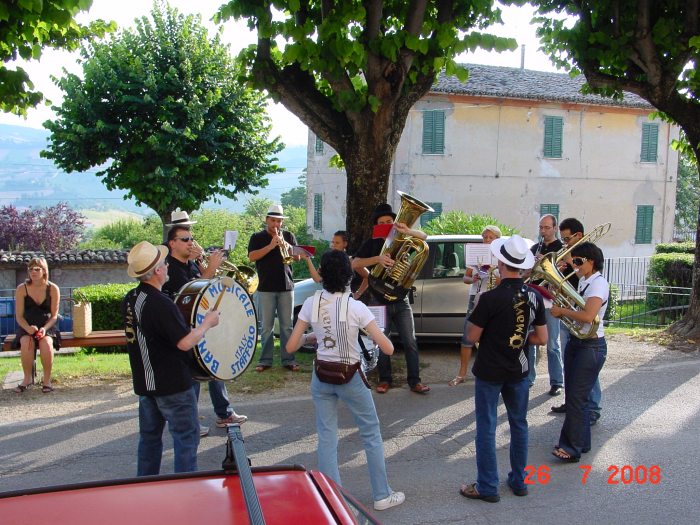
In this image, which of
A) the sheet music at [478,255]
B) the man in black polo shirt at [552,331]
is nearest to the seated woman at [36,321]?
the sheet music at [478,255]

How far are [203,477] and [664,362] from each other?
28.9 feet

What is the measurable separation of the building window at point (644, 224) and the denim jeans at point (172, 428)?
2757 centimetres

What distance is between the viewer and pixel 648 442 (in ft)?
21.7

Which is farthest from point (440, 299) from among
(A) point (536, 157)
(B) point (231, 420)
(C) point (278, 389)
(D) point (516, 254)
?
(A) point (536, 157)

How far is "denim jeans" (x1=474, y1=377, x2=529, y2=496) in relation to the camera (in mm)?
5246

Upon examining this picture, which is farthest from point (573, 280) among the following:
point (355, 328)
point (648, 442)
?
point (355, 328)

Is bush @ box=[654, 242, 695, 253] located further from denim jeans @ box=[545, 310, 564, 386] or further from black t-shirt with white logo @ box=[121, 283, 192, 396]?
black t-shirt with white logo @ box=[121, 283, 192, 396]

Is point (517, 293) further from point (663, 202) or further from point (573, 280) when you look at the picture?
point (663, 202)

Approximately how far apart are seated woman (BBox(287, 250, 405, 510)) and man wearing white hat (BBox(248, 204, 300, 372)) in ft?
11.8

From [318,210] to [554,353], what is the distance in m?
24.4

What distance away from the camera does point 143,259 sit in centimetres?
467

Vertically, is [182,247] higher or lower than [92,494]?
higher

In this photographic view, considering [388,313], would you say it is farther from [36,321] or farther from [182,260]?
[36,321]

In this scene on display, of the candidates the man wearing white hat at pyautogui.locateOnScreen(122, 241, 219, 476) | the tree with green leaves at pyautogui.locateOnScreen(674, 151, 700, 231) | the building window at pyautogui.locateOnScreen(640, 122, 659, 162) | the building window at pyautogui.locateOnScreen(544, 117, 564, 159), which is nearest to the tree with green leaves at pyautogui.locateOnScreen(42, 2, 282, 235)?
the building window at pyautogui.locateOnScreen(544, 117, 564, 159)
